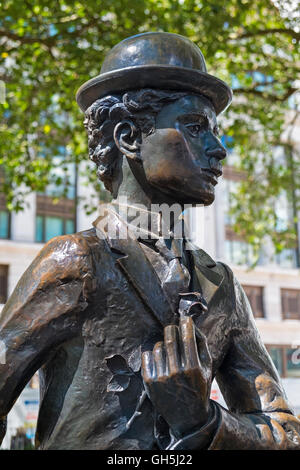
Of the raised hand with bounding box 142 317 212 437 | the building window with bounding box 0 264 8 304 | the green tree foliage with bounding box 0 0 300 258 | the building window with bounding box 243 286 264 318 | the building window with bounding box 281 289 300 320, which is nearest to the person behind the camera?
the raised hand with bounding box 142 317 212 437

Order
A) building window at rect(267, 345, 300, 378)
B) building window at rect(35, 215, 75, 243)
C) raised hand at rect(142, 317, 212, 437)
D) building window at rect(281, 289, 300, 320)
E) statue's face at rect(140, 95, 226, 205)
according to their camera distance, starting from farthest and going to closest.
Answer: building window at rect(281, 289, 300, 320) → building window at rect(267, 345, 300, 378) → building window at rect(35, 215, 75, 243) → statue's face at rect(140, 95, 226, 205) → raised hand at rect(142, 317, 212, 437)

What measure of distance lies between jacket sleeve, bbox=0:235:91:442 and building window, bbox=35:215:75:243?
20.8 m

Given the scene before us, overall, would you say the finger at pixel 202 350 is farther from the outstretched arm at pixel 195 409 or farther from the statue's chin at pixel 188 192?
the statue's chin at pixel 188 192

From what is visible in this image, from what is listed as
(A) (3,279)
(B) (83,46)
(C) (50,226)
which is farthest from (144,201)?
(C) (50,226)

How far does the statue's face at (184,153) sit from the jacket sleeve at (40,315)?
43cm

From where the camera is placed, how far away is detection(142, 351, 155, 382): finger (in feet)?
6.50

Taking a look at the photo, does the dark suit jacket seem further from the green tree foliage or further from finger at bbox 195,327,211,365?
the green tree foliage

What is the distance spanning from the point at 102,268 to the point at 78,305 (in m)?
0.16

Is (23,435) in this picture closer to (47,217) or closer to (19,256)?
(19,256)

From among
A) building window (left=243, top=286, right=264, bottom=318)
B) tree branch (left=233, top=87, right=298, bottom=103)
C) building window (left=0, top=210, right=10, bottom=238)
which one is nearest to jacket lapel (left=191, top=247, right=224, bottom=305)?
tree branch (left=233, top=87, right=298, bottom=103)

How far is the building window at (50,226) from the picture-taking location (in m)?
22.8

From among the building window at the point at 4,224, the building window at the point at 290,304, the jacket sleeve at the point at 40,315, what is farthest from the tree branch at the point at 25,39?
the building window at the point at 290,304

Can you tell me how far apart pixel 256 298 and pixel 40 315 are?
2576 centimetres

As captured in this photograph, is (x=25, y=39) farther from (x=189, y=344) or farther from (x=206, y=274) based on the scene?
(x=189, y=344)
